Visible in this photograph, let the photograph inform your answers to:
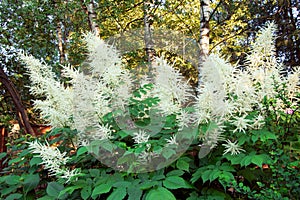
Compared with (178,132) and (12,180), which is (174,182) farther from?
(12,180)

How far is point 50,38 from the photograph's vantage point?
9.24 meters

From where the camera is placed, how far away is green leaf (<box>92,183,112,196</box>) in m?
1.49

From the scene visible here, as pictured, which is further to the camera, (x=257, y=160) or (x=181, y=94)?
(x=181, y=94)

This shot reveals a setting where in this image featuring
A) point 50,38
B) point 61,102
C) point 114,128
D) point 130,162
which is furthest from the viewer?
point 50,38

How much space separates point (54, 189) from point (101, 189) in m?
0.48

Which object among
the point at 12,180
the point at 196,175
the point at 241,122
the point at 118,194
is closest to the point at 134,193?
the point at 118,194

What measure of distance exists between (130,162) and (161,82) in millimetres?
573

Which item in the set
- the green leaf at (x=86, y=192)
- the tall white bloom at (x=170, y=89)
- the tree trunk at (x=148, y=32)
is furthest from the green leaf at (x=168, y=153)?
the tree trunk at (x=148, y=32)

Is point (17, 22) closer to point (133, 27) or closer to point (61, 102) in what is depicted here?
point (133, 27)

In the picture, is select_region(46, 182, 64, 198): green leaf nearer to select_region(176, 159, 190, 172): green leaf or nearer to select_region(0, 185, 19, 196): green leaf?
select_region(0, 185, 19, 196): green leaf

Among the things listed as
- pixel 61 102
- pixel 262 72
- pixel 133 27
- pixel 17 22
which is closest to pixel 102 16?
pixel 133 27

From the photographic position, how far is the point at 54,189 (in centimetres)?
181

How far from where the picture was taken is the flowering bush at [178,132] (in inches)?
60.6

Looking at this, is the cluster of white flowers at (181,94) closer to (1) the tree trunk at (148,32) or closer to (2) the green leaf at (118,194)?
(2) the green leaf at (118,194)
